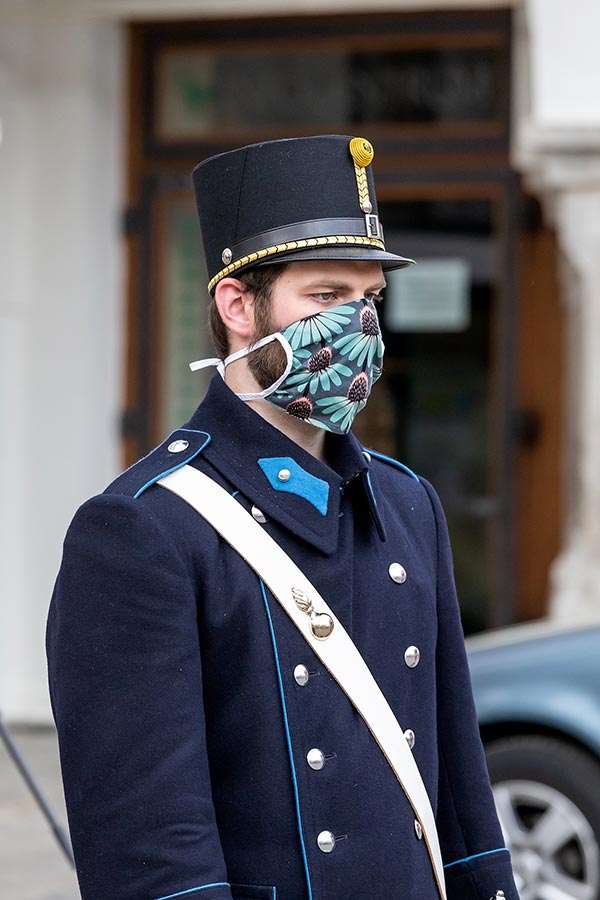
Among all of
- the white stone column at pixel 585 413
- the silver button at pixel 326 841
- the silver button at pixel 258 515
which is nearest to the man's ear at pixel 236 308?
the silver button at pixel 258 515

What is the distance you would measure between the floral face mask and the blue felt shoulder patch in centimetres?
7

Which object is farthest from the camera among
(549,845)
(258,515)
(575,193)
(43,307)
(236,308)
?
(43,307)

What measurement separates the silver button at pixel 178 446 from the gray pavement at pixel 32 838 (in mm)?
3232

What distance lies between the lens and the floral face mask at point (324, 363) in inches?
84.8

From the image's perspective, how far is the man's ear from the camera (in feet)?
7.18

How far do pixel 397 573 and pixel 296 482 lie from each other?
213 millimetres

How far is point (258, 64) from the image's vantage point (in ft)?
26.5

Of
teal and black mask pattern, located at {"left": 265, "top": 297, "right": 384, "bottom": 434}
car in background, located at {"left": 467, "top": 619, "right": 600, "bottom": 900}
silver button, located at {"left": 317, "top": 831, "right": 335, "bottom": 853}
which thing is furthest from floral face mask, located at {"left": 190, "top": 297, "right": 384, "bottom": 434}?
car in background, located at {"left": 467, "top": 619, "right": 600, "bottom": 900}

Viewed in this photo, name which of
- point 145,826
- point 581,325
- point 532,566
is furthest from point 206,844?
point 532,566

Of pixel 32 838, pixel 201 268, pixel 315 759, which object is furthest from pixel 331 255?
pixel 201 268

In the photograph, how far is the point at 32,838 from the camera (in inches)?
234

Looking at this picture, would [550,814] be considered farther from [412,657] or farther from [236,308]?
[236,308]

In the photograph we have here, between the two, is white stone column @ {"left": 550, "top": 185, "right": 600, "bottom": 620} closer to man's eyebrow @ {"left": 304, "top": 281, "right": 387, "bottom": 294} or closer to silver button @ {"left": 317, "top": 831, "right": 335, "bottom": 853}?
man's eyebrow @ {"left": 304, "top": 281, "right": 387, "bottom": 294}

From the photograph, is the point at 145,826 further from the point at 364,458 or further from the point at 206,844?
the point at 364,458
